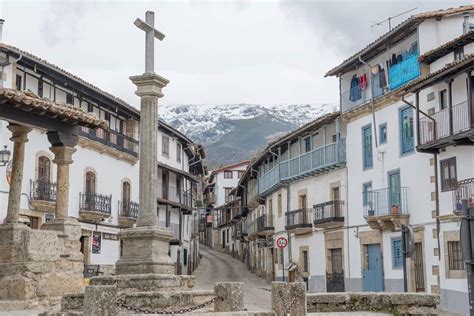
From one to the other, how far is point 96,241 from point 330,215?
1082cm

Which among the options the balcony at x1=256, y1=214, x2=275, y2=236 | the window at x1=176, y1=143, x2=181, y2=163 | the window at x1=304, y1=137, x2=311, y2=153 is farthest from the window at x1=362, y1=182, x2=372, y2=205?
the window at x1=176, y1=143, x2=181, y2=163

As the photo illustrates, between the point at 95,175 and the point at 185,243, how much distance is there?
1851 cm

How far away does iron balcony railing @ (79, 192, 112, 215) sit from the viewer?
30.1m

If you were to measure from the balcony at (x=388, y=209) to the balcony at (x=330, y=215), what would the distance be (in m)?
2.74

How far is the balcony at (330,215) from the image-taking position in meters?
30.1

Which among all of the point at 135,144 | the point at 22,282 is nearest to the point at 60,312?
the point at 22,282

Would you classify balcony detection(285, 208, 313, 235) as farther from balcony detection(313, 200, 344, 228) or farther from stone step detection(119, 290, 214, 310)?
stone step detection(119, 290, 214, 310)

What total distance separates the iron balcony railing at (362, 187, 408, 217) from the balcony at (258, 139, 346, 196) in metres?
3.30

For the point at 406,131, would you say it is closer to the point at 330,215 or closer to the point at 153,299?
the point at 330,215

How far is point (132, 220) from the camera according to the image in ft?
112

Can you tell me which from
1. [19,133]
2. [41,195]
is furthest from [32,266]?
[41,195]

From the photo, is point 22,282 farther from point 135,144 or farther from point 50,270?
point 135,144

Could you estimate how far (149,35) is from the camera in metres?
13.1

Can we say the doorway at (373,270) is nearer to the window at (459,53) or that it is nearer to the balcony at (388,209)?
the balcony at (388,209)
